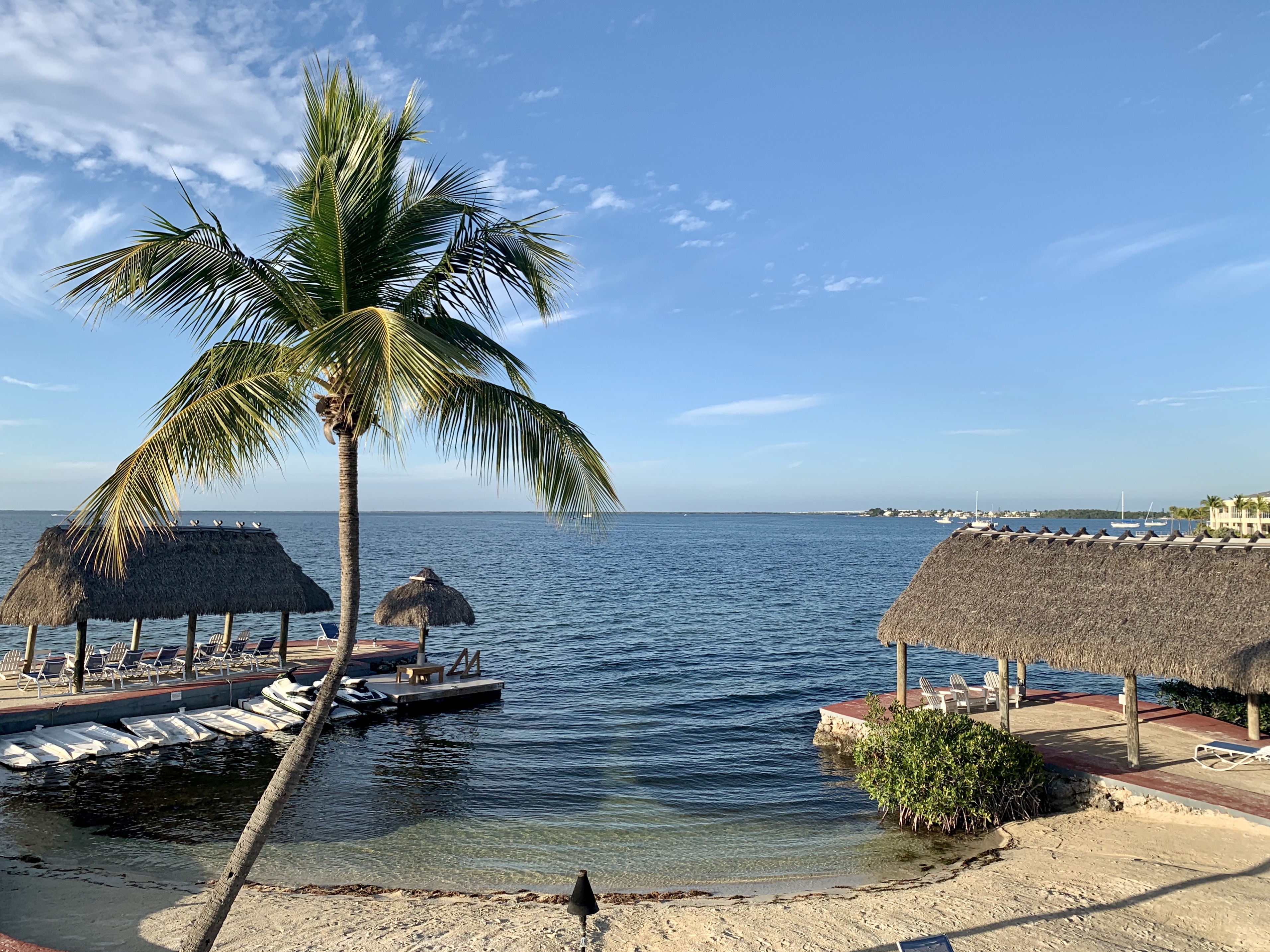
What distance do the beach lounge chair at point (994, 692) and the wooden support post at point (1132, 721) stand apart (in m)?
3.38

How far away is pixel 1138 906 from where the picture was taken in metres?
8.35

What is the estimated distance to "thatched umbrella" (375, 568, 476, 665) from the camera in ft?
70.6

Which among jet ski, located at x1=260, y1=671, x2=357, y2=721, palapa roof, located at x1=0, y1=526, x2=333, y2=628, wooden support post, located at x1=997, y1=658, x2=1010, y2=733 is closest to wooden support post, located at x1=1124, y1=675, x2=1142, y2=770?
wooden support post, located at x1=997, y1=658, x2=1010, y2=733

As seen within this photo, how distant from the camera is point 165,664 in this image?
19.2m

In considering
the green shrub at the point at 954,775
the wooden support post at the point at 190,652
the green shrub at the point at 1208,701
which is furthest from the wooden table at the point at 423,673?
the green shrub at the point at 1208,701

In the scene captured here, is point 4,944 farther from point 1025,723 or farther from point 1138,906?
point 1025,723

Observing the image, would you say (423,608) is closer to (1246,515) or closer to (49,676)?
(49,676)

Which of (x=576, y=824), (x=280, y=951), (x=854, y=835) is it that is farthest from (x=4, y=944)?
(x=854, y=835)

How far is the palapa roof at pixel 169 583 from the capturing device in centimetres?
1703

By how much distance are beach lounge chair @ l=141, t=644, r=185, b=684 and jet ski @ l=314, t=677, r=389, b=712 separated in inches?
139

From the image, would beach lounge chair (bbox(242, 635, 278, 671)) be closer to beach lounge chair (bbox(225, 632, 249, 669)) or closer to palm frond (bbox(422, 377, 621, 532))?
beach lounge chair (bbox(225, 632, 249, 669))

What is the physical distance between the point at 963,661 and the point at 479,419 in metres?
29.1

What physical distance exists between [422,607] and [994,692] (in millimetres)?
14432

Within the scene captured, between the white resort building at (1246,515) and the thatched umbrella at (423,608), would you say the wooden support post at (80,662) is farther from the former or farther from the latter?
the white resort building at (1246,515)
